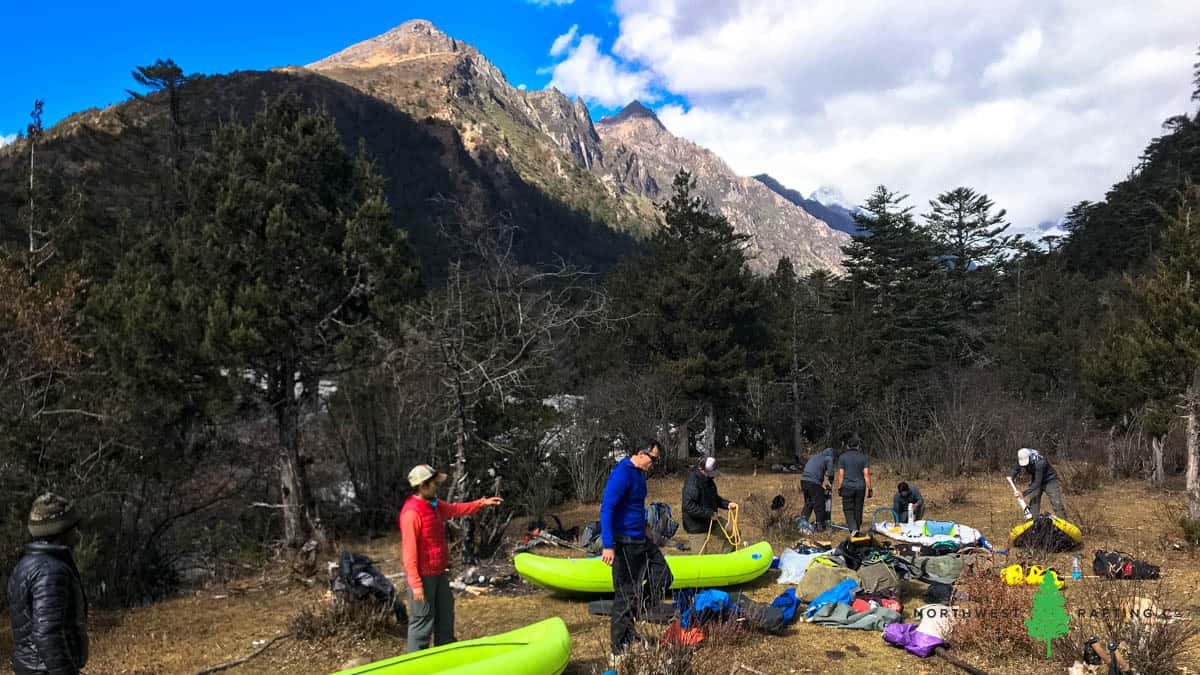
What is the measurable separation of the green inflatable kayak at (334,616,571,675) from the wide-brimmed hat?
2.06 metres

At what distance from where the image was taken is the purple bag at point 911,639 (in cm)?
602

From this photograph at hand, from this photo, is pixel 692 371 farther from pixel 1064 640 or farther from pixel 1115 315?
pixel 1064 640

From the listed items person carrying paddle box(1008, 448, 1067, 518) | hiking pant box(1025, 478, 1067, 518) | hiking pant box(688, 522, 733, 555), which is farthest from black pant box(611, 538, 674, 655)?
hiking pant box(1025, 478, 1067, 518)

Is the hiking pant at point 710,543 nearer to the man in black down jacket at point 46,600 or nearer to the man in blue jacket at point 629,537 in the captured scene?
the man in blue jacket at point 629,537

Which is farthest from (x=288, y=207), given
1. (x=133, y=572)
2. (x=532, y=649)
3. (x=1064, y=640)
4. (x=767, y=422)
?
(x=767, y=422)

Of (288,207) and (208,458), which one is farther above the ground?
(288,207)

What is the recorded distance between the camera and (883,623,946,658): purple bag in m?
6.02

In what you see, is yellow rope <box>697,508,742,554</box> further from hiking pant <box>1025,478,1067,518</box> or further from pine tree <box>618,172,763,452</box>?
pine tree <box>618,172,763,452</box>

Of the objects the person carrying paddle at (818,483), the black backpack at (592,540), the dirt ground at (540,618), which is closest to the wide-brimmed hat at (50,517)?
the dirt ground at (540,618)

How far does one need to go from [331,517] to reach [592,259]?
238 ft

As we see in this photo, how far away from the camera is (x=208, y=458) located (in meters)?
13.1

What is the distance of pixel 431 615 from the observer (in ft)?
18.4

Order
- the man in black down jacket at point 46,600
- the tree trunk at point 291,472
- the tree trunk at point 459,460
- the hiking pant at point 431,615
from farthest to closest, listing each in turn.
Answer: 1. the tree trunk at point 291,472
2. the tree trunk at point 459,460
3. the hiking pant at point 431,615
4. the man in black down jacket at point 46,600

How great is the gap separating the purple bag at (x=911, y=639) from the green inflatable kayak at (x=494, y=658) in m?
3.00
